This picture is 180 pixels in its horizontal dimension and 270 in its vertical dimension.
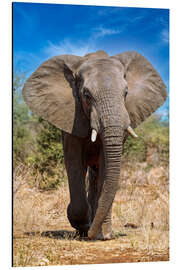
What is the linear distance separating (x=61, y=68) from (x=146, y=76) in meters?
0.89

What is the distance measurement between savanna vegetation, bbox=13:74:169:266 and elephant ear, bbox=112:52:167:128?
1212mm

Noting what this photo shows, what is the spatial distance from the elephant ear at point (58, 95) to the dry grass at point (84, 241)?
1077mm

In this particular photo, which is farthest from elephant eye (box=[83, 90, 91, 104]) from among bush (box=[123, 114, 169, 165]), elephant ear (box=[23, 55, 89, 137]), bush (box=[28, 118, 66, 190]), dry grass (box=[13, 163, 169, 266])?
bush (box=[123, 114, 169, 165])

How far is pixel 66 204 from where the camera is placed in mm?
6664

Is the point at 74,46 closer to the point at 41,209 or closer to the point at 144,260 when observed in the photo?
the point at 41,209

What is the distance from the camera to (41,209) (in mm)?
6172

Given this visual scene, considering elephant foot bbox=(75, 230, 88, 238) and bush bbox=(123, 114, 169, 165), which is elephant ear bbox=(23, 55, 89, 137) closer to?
elephant foot bbox=(75, 230, 88, 238)

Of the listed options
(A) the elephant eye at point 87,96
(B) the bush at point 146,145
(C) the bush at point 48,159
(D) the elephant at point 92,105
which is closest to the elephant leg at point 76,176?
(D) the elephant at point 92,105

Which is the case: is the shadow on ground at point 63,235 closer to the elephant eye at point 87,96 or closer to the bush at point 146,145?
the elephant eye at point 87,96

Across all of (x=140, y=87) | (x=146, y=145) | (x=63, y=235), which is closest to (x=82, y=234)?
(x=63, y=235)

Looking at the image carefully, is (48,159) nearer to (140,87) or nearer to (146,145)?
(146,145)

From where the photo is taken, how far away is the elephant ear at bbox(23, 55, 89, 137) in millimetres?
4897
